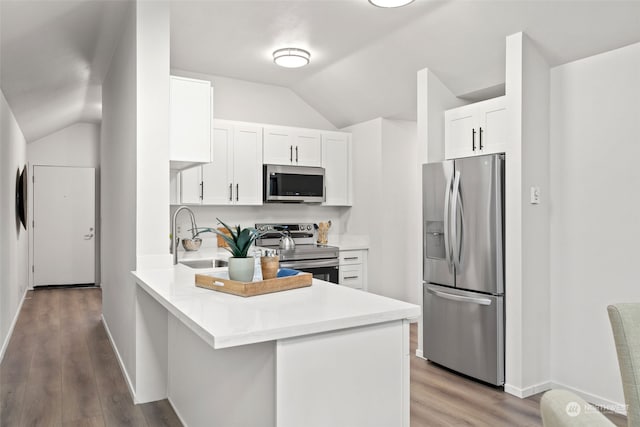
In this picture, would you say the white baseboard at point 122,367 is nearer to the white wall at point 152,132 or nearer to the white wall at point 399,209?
the white wall at point 152,132

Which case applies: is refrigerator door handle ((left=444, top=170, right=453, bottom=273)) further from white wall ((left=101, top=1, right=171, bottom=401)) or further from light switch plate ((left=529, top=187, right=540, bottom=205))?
white wall ((left=101, top=1, right=171, bottom=401))

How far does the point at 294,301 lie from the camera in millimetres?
1892

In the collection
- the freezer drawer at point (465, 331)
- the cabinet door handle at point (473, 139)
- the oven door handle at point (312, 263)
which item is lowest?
the freezer drawer at point (465, 331)

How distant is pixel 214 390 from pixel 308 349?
0.81 meters

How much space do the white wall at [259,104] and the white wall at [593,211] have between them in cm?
293

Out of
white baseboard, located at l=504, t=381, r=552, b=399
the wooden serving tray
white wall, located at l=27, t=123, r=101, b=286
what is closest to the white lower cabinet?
white baseboard, located at l=504, t=381, r=552, b=399

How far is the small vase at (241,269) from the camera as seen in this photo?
2.08 m

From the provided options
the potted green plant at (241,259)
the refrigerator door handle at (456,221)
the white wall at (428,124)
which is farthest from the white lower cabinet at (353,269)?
the potted green plant at (241,259)

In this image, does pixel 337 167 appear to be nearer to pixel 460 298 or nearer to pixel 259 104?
pixel 259 104

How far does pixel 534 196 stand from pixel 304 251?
2277 millimetres

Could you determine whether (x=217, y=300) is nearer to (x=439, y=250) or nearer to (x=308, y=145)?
(x=439, y=250)

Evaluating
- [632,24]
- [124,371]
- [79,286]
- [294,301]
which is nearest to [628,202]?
[632,24]

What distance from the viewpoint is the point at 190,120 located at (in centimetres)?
313

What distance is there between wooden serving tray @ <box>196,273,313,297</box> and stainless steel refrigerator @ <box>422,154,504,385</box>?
1623mm
